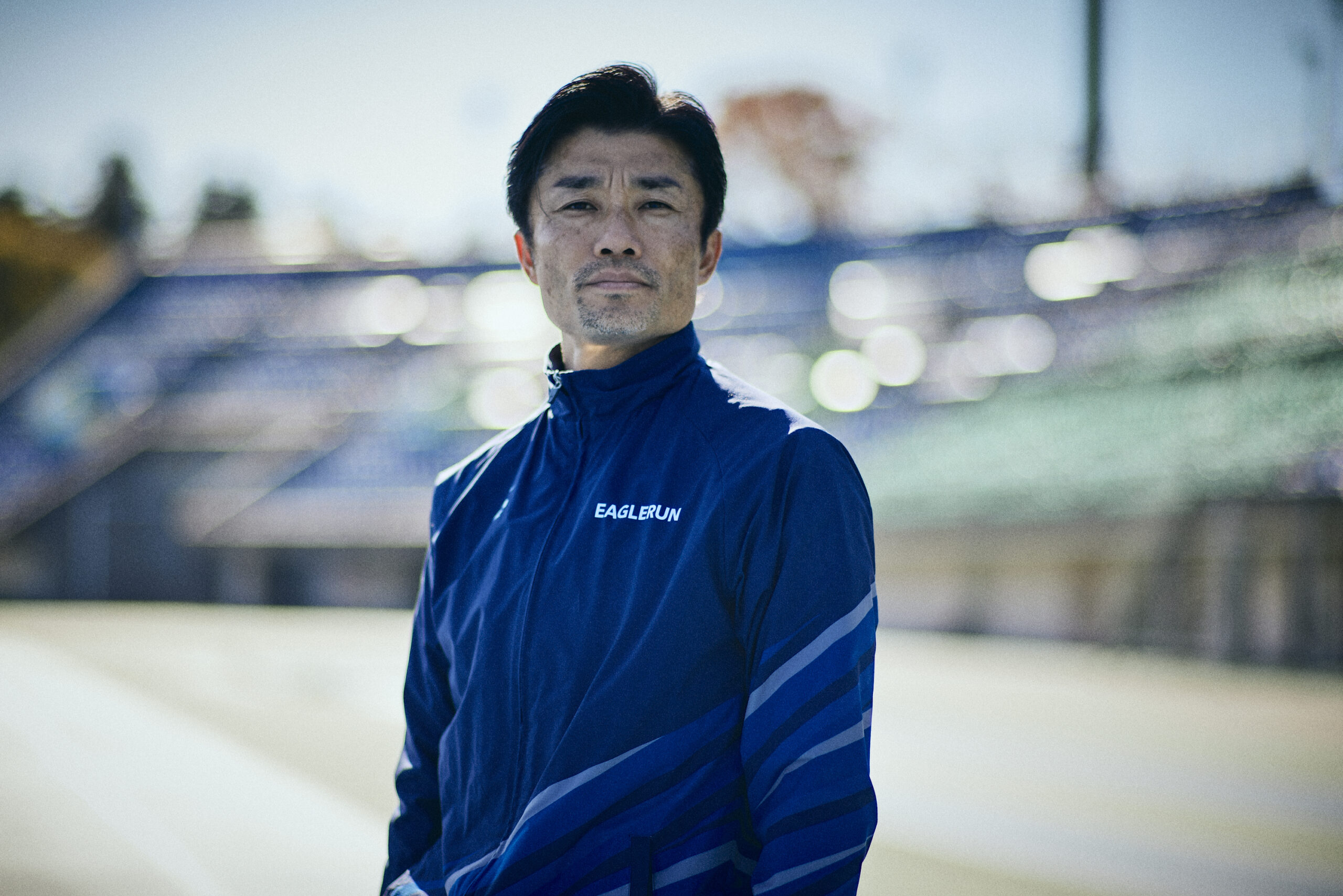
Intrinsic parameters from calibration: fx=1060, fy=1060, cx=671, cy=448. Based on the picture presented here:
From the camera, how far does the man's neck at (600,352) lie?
2.10m

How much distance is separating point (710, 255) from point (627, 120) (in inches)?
13.3

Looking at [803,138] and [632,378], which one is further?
[803,138]

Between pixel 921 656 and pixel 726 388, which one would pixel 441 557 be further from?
pixel 921 656

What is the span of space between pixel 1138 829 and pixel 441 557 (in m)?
4.84

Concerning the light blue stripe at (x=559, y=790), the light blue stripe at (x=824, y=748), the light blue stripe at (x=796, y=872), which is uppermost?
the light blue stripe at (x=824, y=748)

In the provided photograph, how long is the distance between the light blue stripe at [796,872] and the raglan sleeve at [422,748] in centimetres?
81

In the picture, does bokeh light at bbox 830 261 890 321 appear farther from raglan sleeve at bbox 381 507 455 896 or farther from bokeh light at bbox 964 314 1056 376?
raglan sleeve at bbox 381 507 455 896

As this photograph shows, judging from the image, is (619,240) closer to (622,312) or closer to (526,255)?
(622,312)

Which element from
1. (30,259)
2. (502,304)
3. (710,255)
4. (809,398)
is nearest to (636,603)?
(710,255)

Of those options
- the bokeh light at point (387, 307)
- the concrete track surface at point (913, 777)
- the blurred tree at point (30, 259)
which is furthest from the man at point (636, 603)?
the blurred tree at point (30, 259)

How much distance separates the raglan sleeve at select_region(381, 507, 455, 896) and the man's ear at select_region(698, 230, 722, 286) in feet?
2.67

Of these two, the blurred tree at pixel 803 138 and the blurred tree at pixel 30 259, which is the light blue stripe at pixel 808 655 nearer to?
the blurred tree at pixel 803 138

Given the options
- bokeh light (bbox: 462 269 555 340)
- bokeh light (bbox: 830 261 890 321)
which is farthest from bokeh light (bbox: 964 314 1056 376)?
bokeh light (bbox: 462 269 555 340)

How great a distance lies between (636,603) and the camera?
1.79 metres
